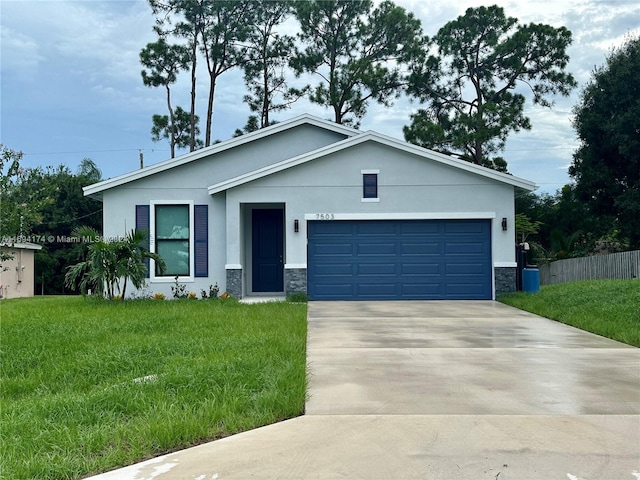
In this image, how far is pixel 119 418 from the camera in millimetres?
4832

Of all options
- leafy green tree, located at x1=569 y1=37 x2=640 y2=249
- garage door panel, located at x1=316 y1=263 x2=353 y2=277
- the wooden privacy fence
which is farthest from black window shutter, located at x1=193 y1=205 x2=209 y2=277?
leafy green tree, located at x1=569 y1=37 x2=640 y2=249

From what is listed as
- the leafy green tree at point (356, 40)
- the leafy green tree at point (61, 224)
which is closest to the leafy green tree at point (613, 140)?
the leafy green tree at point (356, 40)

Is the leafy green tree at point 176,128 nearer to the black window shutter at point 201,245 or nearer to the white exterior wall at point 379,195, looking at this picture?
the black window shutter at point 201,245

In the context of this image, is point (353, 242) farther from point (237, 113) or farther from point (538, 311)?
point (237, 113)

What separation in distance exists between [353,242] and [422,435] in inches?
418

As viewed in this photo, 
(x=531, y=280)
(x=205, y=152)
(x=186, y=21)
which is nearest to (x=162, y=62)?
(x=186, y=21)

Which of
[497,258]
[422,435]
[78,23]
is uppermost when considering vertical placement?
[78,23]

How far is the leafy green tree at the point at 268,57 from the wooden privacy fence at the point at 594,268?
14.9 metres

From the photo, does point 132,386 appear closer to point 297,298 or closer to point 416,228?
point 297,298

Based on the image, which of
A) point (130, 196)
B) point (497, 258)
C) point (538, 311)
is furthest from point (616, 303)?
point (130, 196)

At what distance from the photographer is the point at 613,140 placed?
2306 cm

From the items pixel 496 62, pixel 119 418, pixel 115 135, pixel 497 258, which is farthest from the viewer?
pixel 115 135

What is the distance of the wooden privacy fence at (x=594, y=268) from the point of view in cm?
1778

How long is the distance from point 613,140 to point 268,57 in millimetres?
16627
